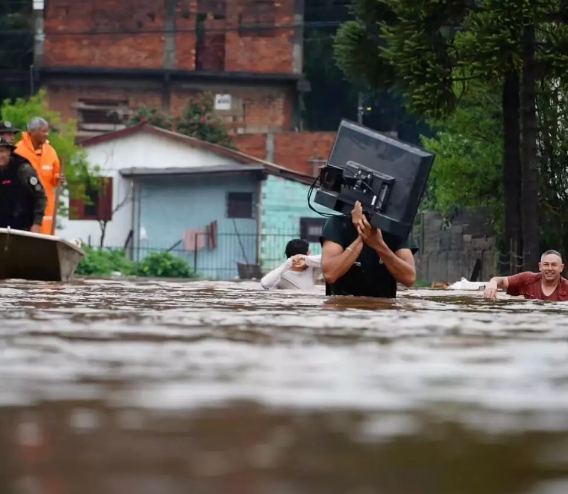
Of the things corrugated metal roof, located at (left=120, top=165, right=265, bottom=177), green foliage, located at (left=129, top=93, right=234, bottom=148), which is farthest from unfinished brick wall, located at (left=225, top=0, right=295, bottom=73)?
corrugated metal roof, located at (left=120, top=165, right=265, bottom=177)

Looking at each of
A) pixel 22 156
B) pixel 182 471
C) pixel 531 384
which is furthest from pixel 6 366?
pixel 22 156

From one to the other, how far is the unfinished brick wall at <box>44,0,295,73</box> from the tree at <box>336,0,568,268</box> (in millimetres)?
30167

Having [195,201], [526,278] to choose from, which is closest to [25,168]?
[526,278]

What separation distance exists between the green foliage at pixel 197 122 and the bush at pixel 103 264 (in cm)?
1357

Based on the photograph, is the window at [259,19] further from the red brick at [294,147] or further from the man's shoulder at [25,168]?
the man's shoulder at [25,168]

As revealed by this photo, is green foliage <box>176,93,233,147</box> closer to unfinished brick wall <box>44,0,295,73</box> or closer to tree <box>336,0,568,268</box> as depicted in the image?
unfinished brick wall <box>44,0,295,73</box>

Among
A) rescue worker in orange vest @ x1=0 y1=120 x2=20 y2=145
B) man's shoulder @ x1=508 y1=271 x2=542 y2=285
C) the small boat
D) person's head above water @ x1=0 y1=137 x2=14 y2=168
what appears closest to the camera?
man's shoulder @ x1=508 y1=271 x2=542 y2=285

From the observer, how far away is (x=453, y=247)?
91.2ft

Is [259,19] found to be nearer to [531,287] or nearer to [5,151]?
[5,151]

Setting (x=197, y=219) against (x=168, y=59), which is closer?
(x=197, y=219)

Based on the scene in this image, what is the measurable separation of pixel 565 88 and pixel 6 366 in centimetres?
1684

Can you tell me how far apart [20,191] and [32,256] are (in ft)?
3.78

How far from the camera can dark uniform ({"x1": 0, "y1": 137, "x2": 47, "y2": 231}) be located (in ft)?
36.9

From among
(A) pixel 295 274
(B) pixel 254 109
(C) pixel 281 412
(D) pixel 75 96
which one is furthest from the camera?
(B) pixel 254 109
